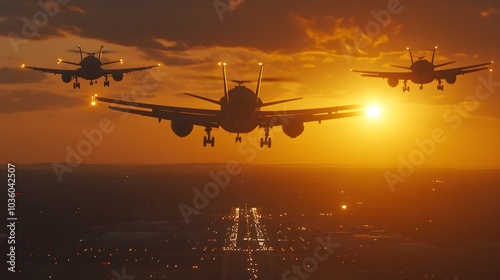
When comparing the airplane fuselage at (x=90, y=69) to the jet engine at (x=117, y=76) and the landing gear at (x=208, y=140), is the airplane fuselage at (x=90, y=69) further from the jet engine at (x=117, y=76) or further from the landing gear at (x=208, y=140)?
the landing gear at (x=208, y=140)

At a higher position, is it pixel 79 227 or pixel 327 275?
pixel 79 227

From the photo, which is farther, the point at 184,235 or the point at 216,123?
the point at 184,235

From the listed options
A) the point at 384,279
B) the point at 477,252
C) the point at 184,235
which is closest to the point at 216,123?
the point at 384,279

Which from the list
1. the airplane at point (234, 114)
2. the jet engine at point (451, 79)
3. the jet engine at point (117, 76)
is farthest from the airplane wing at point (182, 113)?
the jet engine at point (451, 79)

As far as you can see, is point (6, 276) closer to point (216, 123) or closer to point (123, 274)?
point (123, 274)

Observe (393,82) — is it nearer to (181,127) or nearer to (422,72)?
(422,72)

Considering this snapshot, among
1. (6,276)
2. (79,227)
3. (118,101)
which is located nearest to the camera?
(118,101)

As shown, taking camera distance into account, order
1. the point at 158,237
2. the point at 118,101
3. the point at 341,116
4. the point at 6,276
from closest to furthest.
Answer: the point at 118,101, the point at 341,116, the point at 6,276, the point at 158,237
